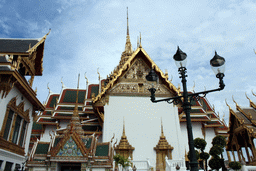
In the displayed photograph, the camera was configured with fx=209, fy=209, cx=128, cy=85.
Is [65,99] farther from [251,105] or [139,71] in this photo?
A: [251,105]

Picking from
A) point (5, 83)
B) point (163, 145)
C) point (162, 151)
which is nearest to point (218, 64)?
point (5, 83)

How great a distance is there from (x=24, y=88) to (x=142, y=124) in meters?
6.47

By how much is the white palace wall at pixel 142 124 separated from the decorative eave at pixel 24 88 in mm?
3896

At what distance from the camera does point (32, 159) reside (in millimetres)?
6141

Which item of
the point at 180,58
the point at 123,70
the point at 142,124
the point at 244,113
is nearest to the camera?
the point at 180,58

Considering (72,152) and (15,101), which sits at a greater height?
(15,101)

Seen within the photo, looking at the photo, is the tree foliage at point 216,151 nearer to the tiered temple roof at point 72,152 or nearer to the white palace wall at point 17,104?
the tiered temple roof at point 72,152

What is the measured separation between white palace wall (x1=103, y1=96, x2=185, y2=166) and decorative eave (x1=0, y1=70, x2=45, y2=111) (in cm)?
390

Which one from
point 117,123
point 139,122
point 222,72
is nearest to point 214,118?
point 139,122

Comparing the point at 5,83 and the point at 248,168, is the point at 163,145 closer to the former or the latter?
the point at 248,168

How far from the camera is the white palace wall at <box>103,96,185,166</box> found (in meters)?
10.9

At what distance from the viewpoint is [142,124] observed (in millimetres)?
11359

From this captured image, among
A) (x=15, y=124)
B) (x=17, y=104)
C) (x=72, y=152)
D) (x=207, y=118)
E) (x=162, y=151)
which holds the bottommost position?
(x=72, y=152)

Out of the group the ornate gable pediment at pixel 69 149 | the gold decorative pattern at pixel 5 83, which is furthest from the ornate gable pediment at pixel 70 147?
the gold decorative pattern at pixel 5 83
